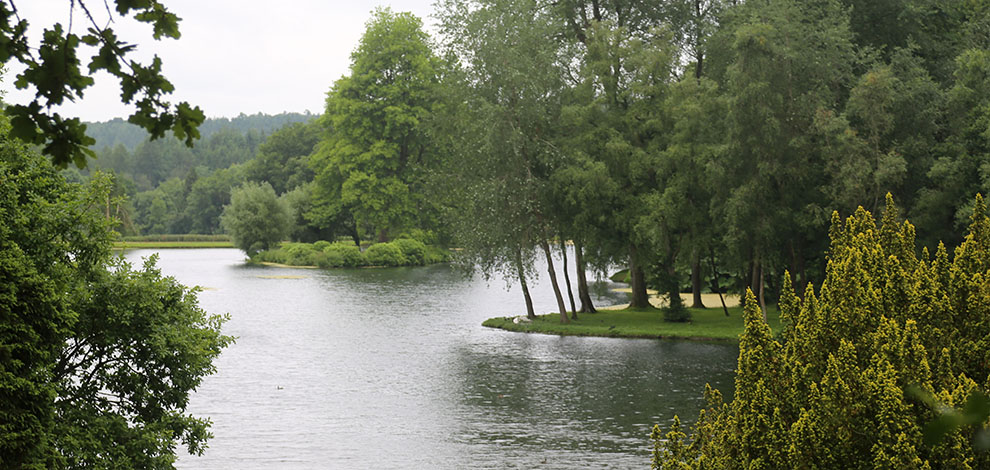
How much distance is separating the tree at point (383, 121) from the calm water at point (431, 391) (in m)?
30.9

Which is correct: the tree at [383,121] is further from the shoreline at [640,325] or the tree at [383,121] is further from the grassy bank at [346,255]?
the shoreline at [640,325]

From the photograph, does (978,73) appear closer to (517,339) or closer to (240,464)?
(517,339)

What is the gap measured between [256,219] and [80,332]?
56843 mm

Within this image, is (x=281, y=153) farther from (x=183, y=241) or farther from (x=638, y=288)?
(x=638, y=288)

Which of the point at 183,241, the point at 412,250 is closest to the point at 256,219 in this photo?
the point at 412,250

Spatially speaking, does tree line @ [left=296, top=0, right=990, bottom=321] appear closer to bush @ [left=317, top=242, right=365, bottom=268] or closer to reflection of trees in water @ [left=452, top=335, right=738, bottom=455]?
reflection of trees in water @ [left=452, top=335, right=738, bottom=455]

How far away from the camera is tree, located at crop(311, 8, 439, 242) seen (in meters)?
69.0

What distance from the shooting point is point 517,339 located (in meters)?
31.3

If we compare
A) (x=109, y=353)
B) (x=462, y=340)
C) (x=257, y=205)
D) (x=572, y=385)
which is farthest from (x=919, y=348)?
(x=257, y=205)

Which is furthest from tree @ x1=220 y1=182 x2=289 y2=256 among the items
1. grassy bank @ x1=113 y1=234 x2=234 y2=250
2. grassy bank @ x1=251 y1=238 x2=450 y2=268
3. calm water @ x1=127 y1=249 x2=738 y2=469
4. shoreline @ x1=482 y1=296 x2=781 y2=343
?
shoreline @ x1=482 y1=296 x2=781 y2=343

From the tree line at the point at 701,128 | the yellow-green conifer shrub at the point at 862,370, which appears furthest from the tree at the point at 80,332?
the tree line at the point at 701,128

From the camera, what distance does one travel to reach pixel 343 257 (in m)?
64.3

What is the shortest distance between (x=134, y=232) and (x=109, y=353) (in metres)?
92.6

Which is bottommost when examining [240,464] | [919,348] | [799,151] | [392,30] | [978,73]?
[240,464]
